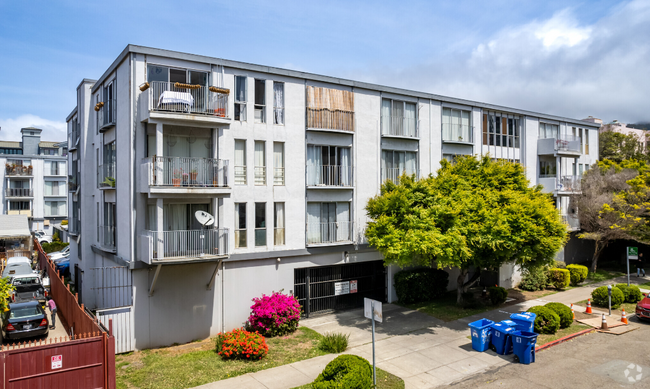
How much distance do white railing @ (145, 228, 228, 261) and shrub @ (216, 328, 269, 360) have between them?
324cm

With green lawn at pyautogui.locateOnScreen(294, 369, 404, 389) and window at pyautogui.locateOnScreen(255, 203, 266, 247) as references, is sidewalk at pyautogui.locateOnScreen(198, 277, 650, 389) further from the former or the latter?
window at pyautogui.locateOnScreen(255, 203, 266, 247)

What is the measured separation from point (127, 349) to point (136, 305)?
1.58 metres

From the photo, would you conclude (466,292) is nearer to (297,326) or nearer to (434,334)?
(434,334)

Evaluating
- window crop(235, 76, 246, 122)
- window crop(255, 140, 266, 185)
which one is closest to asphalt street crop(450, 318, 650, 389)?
window crop(255, 140, 266, 185)

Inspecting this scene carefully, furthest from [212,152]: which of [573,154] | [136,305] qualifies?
[573,154]

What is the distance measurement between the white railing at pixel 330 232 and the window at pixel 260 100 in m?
5.50

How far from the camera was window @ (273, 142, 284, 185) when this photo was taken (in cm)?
1992

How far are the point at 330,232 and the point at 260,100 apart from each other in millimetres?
7141

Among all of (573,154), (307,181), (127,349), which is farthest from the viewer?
(573,154)

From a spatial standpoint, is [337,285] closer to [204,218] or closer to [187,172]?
[204,218]

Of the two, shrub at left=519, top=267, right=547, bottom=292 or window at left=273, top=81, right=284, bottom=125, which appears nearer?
window at left=273, top=81, right=284, bottom=125

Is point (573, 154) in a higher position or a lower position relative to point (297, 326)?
higher

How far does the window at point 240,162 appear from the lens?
1888 cm

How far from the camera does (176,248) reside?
53.3 ft
